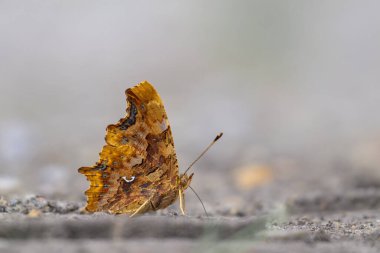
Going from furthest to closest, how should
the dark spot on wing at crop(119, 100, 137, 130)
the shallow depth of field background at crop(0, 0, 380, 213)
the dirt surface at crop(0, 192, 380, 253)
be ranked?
the shallow depth of field background at crop(0, 0, 380, 213) → the dark spot on wing at crop(119, 100, 137, 130) → the dirt surface at crop(0, 192, 380, 253)

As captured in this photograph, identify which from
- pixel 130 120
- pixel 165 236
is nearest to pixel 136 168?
pixel 130 120

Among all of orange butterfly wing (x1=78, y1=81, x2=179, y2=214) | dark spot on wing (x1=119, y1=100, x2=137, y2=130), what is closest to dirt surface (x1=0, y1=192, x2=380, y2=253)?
orange butterfly wing (x1=78, y1=81, x2=179, y2=214)

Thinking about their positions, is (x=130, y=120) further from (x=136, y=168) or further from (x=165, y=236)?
(x=165, y=236)

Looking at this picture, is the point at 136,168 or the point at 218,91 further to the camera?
the point at 218,91

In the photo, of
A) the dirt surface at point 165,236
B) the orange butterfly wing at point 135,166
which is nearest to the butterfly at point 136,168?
the orange butterfly wing at point 135,166

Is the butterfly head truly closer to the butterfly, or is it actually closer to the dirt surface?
the butterfly

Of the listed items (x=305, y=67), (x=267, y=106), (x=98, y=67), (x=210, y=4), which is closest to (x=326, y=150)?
(x=267, y=106)

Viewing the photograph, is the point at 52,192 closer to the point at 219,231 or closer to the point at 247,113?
the point at 219,231
